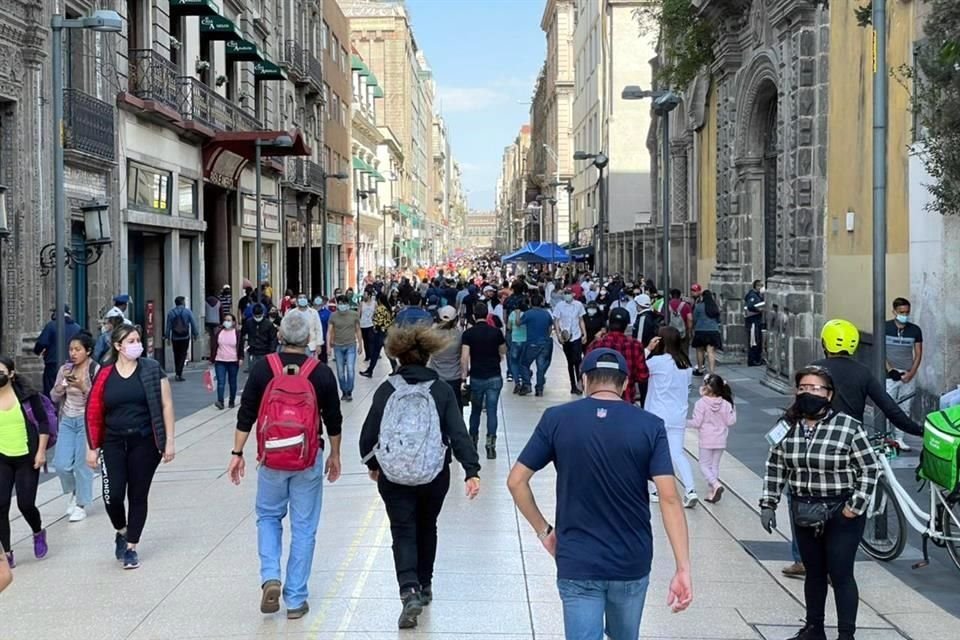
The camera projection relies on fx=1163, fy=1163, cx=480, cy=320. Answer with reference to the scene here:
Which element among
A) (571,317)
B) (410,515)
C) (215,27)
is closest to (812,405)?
(410,515)

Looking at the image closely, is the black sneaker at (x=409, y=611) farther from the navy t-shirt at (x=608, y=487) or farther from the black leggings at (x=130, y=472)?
the black leggings at (x=130, y=472)

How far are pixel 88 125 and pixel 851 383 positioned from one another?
608 inches

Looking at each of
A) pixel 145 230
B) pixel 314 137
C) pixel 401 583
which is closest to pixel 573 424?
pixel 401 583

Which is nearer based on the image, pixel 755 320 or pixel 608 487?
pixel 608 487

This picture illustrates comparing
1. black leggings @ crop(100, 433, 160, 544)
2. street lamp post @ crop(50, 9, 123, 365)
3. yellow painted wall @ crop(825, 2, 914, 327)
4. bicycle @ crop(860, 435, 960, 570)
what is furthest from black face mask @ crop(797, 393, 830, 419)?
street lamp post @ crop(50, 9, 123, 365)

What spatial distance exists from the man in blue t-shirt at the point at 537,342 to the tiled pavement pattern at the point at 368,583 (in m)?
7.64

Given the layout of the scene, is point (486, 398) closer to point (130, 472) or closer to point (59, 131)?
point (130, 472)

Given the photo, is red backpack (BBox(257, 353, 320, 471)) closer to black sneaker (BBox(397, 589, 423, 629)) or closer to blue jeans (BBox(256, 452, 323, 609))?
blue jeans (BBox(256, 452, 323, 609))

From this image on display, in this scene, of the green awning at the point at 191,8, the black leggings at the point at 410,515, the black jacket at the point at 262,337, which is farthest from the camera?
the green awning at the point at 191,8

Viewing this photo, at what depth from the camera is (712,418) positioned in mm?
10008

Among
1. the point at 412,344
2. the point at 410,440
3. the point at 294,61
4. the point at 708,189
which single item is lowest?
the point at 410,440

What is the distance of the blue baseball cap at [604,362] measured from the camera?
4578 mm

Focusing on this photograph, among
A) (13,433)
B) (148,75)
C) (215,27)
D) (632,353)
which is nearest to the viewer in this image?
(13,433)

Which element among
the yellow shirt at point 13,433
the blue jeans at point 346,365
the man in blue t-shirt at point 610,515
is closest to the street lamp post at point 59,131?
the blue jeans at point 346,365
